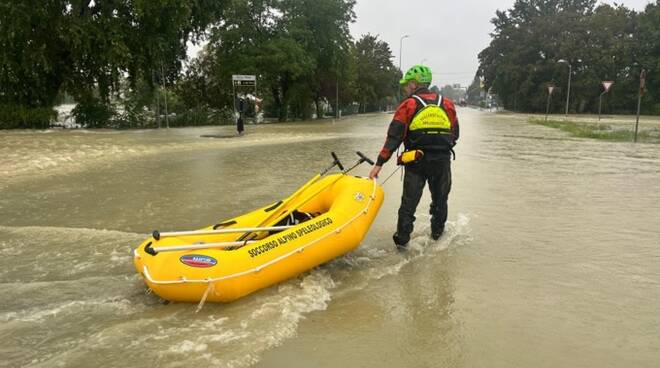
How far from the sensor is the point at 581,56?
60781 millimetres

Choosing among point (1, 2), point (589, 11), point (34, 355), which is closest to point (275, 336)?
point (34, 355)

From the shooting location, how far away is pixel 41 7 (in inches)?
791

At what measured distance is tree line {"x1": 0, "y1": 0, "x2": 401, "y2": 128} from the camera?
67.2ft

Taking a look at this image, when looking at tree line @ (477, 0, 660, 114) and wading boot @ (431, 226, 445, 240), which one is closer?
wading boot @ (431, 226, 445, 240)

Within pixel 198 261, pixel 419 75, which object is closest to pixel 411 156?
pixel 419 75

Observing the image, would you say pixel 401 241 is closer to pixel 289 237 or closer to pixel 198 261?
pixel 289 237

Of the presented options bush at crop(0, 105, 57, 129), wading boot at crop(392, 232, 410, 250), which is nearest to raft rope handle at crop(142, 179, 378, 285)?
wading boot at crop(392, 232, 410, 250)

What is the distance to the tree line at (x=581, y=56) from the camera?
187ft

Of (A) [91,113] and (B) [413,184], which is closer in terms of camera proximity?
(B) [413,184]

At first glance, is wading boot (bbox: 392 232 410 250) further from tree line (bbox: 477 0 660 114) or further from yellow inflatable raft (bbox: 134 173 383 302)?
tree line (bbox: 477 0 660 114)

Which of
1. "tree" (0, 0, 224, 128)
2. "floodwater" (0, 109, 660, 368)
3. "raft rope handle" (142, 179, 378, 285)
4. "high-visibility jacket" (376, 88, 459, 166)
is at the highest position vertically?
"tree" (0, 0, 224, 128)

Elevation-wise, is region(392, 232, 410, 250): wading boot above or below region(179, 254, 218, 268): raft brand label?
below

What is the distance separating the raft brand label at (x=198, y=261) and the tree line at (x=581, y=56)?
197 ft

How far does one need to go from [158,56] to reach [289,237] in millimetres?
21771
